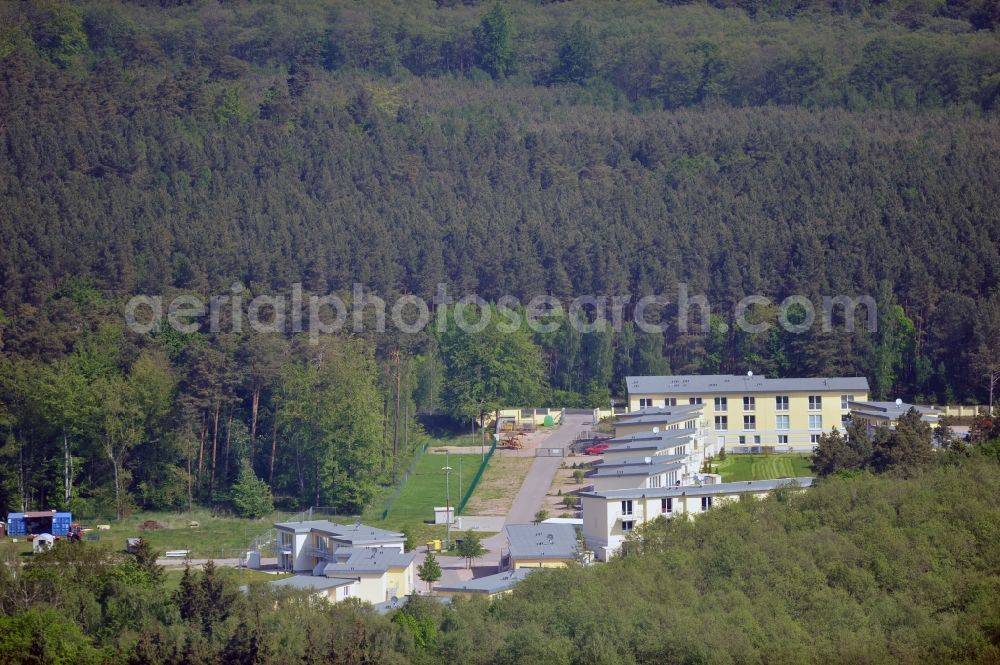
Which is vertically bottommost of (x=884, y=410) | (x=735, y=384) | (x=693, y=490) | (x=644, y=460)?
(x=693, y=490)

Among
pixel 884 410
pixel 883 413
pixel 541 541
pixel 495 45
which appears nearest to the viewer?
pixel 541 541

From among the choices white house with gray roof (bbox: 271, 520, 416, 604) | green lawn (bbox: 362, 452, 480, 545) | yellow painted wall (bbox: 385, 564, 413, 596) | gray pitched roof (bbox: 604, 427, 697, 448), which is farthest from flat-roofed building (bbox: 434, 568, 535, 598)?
gray pitched roof (bbox: 604, 427, 697, 448)

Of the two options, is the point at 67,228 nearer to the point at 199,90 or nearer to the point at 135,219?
the point at 135,219

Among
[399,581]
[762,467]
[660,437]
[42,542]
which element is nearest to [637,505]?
[399,581]

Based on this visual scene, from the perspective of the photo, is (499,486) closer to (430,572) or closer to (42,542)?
(430,572)

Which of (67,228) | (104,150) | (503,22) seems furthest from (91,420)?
(503,22)
